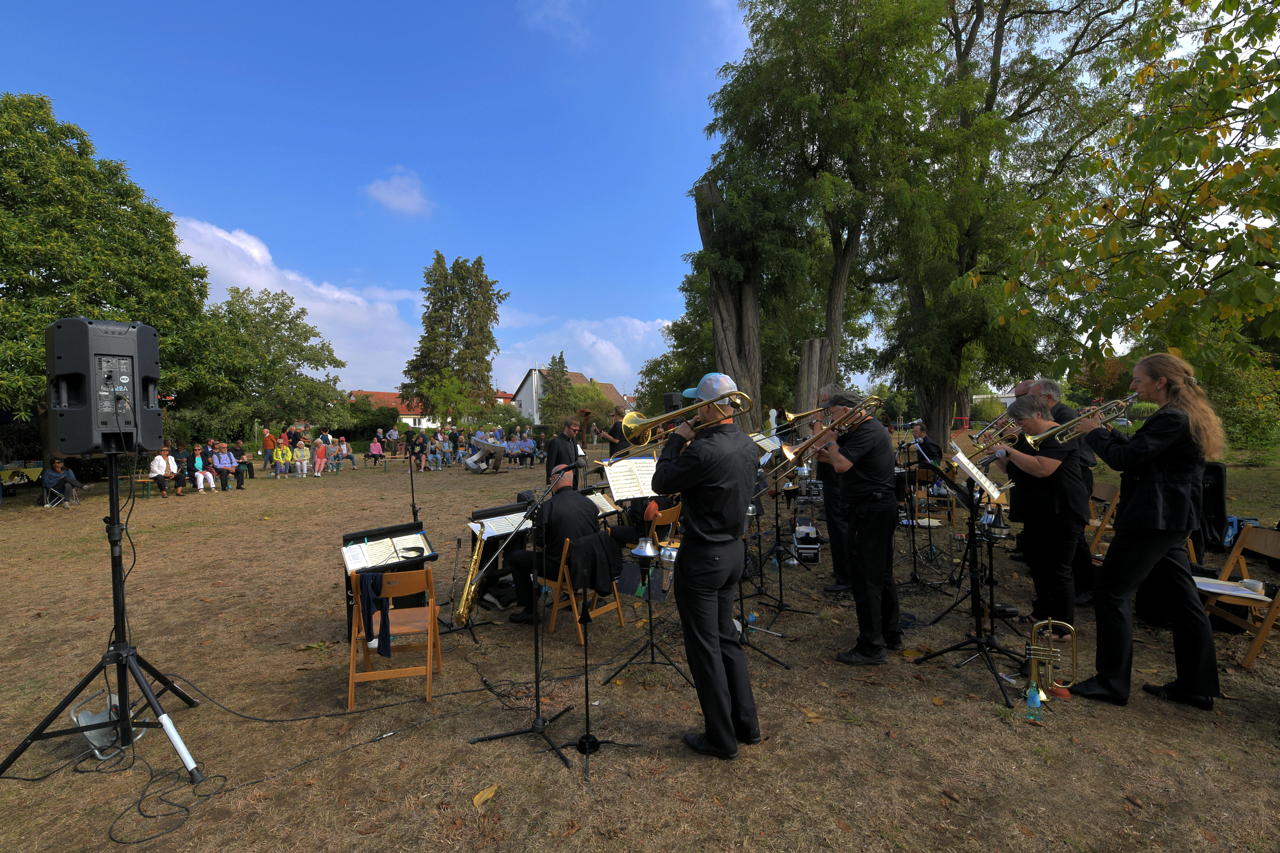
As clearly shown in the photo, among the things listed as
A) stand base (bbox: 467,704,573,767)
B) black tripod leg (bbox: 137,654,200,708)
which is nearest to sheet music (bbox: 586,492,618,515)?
stand base (bbox: 467,704,573,767)

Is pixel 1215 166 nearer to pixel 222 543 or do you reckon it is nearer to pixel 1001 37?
pixel 222 543

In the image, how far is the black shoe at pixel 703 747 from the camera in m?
3.31

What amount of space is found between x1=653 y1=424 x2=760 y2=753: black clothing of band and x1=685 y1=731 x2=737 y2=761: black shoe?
3 cm

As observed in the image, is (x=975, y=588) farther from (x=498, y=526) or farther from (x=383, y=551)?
(x=383, y=551)

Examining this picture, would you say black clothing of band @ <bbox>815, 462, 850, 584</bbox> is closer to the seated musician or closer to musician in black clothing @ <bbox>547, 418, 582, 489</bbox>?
the seated musician

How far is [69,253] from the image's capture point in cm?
1382

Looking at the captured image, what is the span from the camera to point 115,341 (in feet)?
11.0

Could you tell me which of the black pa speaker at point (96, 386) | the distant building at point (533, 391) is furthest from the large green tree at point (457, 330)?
the black pa speaker at point (96, 386)

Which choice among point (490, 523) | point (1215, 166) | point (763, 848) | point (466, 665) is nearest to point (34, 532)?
point (490, 523)

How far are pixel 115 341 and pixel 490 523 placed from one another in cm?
339

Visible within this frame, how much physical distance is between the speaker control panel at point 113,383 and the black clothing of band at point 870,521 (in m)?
4.82

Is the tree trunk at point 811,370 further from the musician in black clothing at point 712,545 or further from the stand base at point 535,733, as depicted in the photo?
the stand base at point 535,733

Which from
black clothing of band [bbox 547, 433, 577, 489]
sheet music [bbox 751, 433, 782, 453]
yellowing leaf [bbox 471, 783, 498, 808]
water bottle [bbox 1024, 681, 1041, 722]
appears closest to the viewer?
yellowing leaf [bbox 471, 783, 498, 808]

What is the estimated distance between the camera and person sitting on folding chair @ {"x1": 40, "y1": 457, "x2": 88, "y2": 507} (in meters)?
14.0
